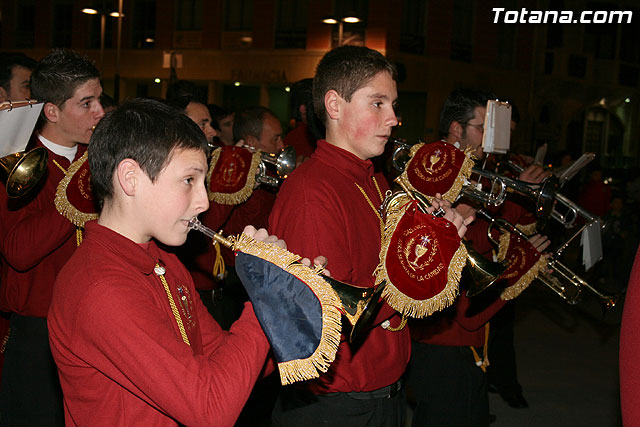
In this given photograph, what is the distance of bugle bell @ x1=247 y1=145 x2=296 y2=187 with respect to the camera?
4352 mm

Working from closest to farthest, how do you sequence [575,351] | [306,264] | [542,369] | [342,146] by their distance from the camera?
[306,264], [342,146], [542,369], [575,351]

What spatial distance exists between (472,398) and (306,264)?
1.83m

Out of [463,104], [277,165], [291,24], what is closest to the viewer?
[463,104]

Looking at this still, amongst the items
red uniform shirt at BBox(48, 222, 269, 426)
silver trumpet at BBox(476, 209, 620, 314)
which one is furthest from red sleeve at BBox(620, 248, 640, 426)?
silver trumpet at BBox(476, 209, 620, 314)

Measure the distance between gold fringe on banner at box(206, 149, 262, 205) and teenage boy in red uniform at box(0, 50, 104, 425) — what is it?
1.14m

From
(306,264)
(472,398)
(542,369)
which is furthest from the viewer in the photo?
(542,369)

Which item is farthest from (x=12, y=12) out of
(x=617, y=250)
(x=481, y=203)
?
(x=481, y=203)

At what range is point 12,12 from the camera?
23.3 meters

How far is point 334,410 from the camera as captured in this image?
221 cm

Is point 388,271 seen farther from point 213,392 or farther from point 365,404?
point 213,392

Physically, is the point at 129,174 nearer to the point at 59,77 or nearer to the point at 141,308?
the point at 141,308

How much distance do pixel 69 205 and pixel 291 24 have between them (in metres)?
17.2

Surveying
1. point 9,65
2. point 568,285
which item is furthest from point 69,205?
point 568,285

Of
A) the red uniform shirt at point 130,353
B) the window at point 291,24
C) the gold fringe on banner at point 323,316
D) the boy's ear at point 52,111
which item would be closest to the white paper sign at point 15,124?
the boy's ear at point 52,111
